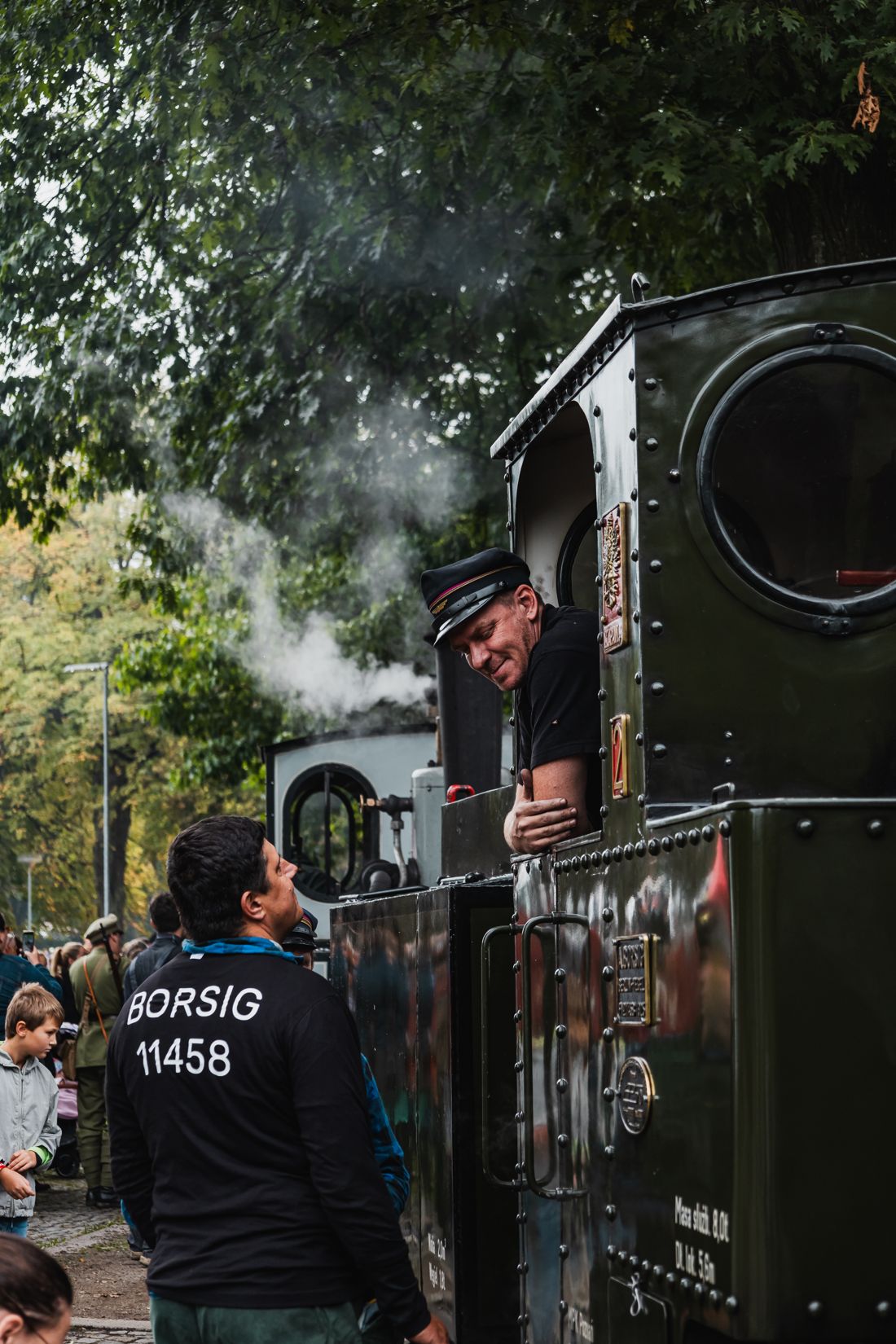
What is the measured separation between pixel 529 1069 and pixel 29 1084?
3.06 m

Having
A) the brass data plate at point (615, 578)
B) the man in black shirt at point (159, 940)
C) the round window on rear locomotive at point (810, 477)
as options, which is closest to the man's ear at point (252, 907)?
the brass data plate at point (615, 578)

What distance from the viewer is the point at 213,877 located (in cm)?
315

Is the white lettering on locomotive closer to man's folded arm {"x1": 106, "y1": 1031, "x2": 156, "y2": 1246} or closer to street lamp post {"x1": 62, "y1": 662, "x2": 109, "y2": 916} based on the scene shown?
man's folded arm {"x1": 106, "y1": 1031, "x2": 156, "y2": 1246}

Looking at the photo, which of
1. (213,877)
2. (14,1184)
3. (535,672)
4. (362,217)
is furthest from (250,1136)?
(362,217)

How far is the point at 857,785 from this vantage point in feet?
10.6

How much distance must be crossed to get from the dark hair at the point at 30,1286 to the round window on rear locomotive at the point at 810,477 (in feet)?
5.90

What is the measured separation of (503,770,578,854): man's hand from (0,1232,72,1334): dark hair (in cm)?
192

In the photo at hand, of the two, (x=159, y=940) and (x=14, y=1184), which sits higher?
(x=159, y=940)

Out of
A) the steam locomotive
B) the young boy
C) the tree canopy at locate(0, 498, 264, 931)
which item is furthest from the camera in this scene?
the tree canopy at locate(0, 498, 264, 931)

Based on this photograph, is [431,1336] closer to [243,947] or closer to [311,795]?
[243,947]

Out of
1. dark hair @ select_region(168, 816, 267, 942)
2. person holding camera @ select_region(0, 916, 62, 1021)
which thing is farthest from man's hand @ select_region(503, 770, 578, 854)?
person holding camera @ select_region(0, 916, 62, 1021)

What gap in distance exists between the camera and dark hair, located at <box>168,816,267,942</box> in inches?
124

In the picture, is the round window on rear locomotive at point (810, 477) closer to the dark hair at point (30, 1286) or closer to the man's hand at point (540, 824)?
the man's hand at point (540, 824)

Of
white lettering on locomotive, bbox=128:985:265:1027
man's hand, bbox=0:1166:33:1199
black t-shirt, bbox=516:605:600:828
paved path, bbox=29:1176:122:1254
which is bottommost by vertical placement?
paved path, bbox=29:1176:122:1254
